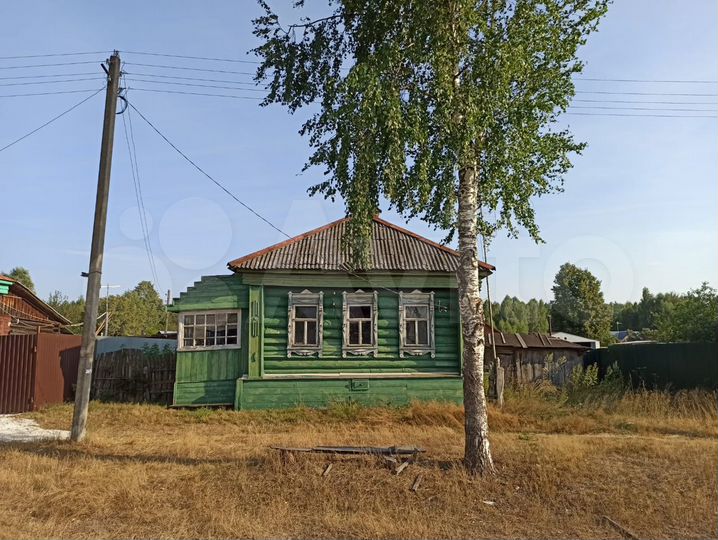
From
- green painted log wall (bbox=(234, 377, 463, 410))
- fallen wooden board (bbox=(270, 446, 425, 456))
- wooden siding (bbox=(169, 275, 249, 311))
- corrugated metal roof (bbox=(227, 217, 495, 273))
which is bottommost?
fallen wooden board (bbox=(270, 446, 425, 456))

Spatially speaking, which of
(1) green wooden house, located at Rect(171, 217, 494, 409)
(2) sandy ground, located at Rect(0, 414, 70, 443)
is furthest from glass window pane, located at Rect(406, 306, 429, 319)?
(2) sandy ground, located at Rect(0, 414, 70, 443)

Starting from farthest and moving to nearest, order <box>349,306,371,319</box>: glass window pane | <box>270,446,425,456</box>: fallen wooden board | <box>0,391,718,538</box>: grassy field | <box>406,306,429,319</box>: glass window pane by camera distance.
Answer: <box>406,306,429,319</box>: glass window pane, <box>349,306,371,319</box>: glass window pane, <box>270,446,425,456</box>: fallen wooden board, <box>0,391,718,538</box>: grassy field

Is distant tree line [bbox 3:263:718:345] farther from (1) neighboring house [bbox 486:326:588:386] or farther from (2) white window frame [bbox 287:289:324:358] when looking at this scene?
(2) white window frame [bbox 287:289:324:358]

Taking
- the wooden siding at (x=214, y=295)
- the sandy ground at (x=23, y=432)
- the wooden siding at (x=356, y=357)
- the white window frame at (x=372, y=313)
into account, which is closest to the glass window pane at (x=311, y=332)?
the wooden siding at (x=356, y=357)

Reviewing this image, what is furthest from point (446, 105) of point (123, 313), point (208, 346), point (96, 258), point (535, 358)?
point (123, 313)

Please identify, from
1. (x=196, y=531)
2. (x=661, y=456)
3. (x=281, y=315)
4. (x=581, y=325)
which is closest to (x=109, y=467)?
(x=196, y=531)

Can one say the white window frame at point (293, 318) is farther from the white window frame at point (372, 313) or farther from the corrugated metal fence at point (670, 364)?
the corrugated metal fence at point (670, 364)

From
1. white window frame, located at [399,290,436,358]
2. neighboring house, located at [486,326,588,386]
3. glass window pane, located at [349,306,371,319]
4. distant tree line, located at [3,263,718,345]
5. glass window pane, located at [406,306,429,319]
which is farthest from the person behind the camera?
distant tree line, located at [3,263,718,345]

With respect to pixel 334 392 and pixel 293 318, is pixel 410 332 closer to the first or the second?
pixel 334 392

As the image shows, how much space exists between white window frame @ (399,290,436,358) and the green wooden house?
27mm

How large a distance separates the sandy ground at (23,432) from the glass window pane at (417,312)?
8.64 meters

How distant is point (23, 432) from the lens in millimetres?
11633

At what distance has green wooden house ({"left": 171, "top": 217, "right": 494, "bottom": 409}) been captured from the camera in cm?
1454

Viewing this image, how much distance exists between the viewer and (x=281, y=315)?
14.8 metres
